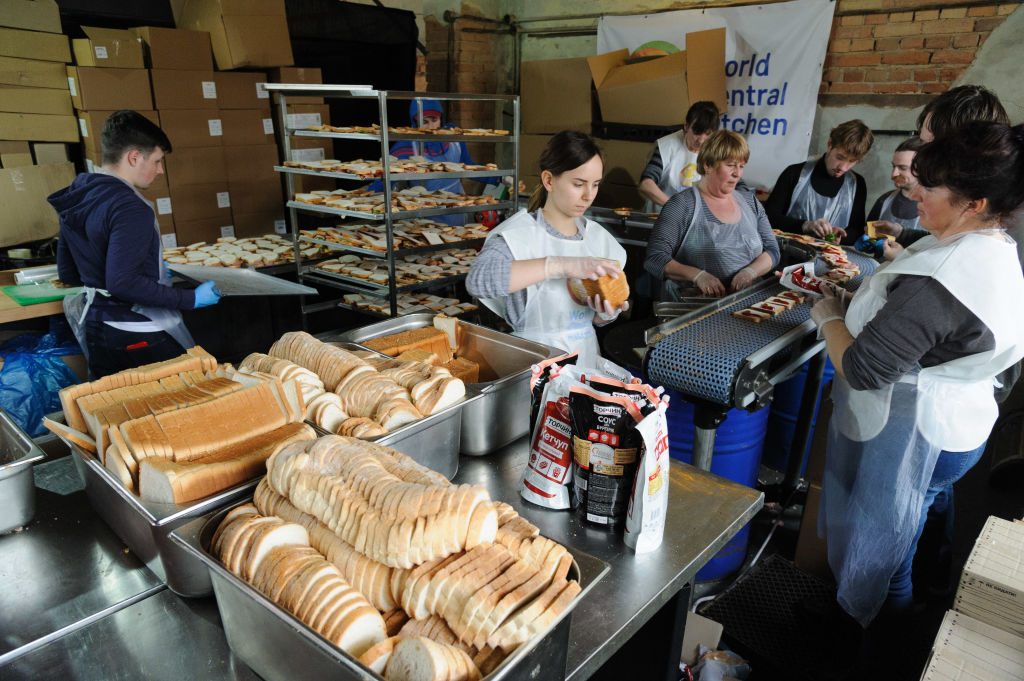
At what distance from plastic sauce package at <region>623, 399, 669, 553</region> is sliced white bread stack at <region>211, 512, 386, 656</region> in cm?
57

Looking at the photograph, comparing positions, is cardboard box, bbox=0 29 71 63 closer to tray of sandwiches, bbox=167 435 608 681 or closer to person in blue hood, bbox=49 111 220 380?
person in blue hood, bbox=49 111 220 380

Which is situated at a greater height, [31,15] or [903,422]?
[31,15]

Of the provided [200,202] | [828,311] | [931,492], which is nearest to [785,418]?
[931,492]

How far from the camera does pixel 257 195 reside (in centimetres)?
537

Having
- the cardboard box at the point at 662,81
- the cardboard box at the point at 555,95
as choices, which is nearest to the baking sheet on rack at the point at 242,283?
the cardboard box at the point at 662,81

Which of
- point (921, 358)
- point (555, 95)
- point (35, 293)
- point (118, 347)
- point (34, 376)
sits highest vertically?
point (555, 95)

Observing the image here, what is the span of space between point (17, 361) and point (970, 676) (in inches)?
165

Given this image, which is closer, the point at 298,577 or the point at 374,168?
the point at 298,577

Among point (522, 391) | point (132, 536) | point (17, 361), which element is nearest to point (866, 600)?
point (522, 391)

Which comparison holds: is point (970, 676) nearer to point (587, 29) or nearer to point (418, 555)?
point (418, 555)

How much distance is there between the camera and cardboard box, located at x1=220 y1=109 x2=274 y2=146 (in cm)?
514

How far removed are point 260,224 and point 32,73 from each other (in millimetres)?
1791

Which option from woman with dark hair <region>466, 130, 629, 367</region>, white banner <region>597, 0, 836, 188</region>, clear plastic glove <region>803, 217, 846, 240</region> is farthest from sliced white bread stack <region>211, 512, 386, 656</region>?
white banner <region>597, 0, 836, 188</region>

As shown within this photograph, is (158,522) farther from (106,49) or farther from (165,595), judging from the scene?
(106,49)
